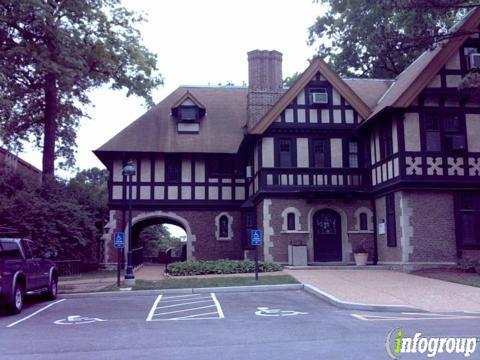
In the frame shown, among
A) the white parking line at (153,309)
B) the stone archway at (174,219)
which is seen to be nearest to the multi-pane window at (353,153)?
the stone archway at (174,219)

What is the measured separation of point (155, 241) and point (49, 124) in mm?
20859

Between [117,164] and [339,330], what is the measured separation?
21274 mm

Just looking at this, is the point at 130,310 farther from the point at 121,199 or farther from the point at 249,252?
the point at 121,199

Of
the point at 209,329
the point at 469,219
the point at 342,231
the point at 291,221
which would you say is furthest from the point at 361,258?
the point at 209,329

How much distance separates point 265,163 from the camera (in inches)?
973

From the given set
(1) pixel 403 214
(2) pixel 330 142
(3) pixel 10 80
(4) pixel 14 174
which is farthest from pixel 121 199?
(1) pixel 403 214

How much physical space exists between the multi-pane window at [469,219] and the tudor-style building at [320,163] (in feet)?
0.13

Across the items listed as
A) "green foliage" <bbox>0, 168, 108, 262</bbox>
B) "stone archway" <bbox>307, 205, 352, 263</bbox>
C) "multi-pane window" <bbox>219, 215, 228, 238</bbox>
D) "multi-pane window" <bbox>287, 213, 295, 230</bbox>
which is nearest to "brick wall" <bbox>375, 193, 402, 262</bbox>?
"stone archway" <bbox>307, 205, 352, 263</bbox>

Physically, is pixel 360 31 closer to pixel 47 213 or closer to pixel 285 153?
pixel 285 153

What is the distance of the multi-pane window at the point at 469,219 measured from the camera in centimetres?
2080

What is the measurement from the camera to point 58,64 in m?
24.5

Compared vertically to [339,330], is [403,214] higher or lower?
higher

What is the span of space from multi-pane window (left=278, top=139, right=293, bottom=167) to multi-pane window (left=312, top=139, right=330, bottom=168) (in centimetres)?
109

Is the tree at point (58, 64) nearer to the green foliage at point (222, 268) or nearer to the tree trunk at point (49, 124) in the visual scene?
the tree trunk at point (49, 124)
